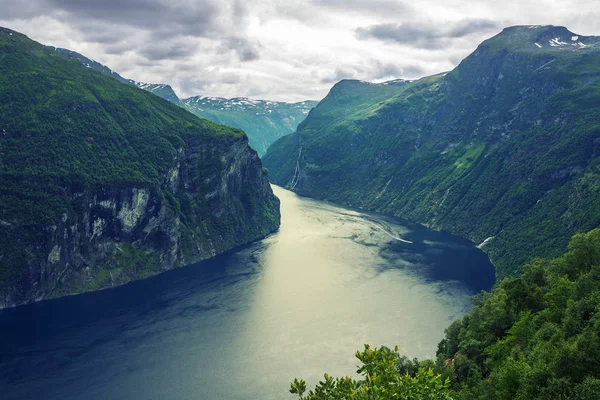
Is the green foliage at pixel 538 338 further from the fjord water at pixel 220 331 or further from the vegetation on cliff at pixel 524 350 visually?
the fjord water at pixel 220 331

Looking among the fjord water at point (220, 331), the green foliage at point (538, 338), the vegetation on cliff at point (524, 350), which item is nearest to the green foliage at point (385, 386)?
the vegetation on cliff at point (524, 350)

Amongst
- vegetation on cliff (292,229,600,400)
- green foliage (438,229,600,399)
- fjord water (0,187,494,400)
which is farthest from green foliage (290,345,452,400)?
fjord water (0,187,494,400)

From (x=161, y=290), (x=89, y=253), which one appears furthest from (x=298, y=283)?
(x=89, y=253)

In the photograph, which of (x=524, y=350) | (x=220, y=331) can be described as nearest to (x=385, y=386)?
(x=524, y=350)

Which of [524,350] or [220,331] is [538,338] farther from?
[220,331]

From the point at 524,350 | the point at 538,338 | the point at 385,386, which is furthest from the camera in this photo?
the point at 524,350
